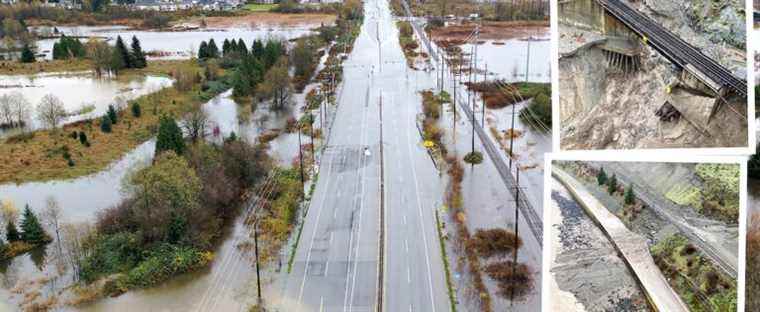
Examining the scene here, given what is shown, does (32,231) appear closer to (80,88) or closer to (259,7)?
(80,88)

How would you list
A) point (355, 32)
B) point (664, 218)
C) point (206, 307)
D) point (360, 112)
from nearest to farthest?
point (664, 218), point (206, 307), point (360, 112), point (355, 32)

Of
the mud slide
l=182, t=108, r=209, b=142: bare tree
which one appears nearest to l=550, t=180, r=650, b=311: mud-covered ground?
the mud slide

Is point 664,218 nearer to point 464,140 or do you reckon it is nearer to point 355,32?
point 464,140

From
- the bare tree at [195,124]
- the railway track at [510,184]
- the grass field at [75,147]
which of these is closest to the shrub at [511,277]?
the railway track at [510,184]

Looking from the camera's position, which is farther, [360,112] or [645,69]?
[360,112]

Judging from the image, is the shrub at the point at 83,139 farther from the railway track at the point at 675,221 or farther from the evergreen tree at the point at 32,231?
the railway track at the point at 675,221

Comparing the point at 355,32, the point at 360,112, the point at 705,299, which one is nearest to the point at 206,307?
the point at 705,299
